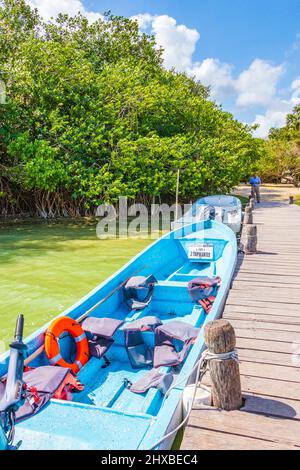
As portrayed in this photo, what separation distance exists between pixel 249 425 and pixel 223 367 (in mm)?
399

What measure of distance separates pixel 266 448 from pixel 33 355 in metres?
1.84

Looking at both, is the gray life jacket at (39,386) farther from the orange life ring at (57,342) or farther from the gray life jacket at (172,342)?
the gray life jacket at (172,342)

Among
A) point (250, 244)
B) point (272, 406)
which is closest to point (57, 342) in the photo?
point (272, 406)

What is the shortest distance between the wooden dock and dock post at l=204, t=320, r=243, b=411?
80 mm

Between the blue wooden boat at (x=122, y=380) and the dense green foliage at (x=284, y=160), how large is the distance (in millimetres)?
23521

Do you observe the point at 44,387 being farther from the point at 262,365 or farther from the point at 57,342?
the point at 262,365

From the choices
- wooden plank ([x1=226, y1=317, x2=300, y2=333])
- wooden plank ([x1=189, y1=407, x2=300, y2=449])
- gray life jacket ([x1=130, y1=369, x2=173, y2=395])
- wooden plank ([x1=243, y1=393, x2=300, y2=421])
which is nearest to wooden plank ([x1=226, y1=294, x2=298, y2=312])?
wooden plank ([x1=226, y1=317, x2=300, y2=333])

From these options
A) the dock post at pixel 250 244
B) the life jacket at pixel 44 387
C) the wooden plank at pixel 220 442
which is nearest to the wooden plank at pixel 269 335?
the wooden plank at pixel 220 442

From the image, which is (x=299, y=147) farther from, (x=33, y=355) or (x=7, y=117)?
(x=33, y=355)

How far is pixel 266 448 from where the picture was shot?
2.17m

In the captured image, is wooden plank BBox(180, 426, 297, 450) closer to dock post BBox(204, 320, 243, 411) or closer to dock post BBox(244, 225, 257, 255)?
dock post BBox(204, 320, 243, 411)

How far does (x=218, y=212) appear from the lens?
1036 centimetres

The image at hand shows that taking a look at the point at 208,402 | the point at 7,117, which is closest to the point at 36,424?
the point at 208,402

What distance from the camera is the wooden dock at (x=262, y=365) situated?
227 centimetres
